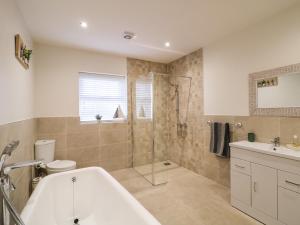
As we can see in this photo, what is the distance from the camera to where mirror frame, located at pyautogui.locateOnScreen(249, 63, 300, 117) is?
1.92m

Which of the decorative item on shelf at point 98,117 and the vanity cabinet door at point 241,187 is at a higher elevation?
the decorative item on shelf at point 98,117

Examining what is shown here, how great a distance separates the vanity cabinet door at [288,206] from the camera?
1.58 metres

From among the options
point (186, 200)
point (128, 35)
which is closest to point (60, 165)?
point (186, 200)

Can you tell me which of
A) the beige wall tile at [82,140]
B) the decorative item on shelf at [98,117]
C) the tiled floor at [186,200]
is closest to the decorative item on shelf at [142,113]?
the decorative item on shelf at [98,117]

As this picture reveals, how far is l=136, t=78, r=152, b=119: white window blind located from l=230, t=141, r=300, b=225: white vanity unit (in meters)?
1.63

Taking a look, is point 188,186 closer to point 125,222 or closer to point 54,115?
point 125,222

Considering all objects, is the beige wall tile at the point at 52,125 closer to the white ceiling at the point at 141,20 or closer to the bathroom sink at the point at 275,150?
the white ceiling at the point at 141,20

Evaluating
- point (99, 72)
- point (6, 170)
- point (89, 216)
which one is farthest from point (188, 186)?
point (99, 72)

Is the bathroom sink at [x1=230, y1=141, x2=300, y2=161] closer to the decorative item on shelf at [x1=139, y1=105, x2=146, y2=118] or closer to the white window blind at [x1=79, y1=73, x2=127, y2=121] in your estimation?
the decorative item on shelf at [x1=139, y1=105, x2=146, y2=118]

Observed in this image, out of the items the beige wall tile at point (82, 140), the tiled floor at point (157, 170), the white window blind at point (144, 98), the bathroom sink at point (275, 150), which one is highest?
the white window blind at point (144, 98)

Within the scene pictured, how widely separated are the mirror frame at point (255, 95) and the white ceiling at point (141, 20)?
28.1 inches

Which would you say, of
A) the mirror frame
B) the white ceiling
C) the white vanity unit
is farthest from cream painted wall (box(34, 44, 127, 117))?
the white vanity unit

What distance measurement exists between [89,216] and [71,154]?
1466 millimetres

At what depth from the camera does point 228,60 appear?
8.79 ft
